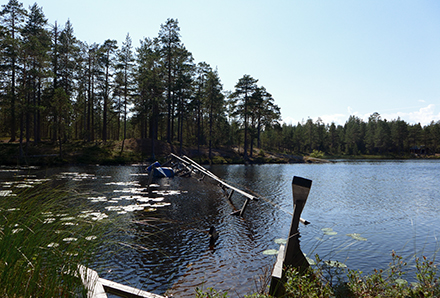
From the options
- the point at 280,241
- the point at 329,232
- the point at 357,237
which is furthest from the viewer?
the point at 329,232

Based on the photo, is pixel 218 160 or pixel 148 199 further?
pixel 218 160

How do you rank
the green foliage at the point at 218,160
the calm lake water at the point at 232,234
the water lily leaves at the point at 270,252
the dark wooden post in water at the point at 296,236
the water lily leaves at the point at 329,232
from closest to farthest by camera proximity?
the dark wooden post in water at the point at 296,236, the calm lake water at the point at 232,234, the water lily leaves at the point at 270,252, the water lily leaves at the point at 329,232, the green foliage at the point at 218,160

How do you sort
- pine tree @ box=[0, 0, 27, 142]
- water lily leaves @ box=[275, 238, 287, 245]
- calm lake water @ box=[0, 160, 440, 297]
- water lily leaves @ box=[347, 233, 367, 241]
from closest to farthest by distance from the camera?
calm lake water @ box=[0, 160, 440, 297]
water lily leaves @ box=[275, 238, 287, 245]
water lily leaves @ box=[347, 233, 367, 241]
pine tree @ box=[0, 0, 27, 142]

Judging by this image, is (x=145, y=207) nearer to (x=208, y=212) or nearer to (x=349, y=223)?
(x=208, y=212)

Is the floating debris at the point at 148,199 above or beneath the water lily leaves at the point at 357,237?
above

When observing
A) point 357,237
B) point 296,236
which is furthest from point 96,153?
point 296,236

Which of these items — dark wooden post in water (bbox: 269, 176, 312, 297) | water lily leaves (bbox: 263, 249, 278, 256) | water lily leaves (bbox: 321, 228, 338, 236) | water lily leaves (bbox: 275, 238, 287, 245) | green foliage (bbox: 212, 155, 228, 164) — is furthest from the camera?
green foliage (bbox: 212, 155, 228, 164)

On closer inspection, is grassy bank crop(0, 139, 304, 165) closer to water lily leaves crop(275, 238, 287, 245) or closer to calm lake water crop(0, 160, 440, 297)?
calm lake water crop(0, 160, 440, 297)

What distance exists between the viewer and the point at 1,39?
34656 millimetres

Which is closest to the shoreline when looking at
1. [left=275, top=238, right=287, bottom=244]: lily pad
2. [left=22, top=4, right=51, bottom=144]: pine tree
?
[left=22, top=4, right=51, bottom=144]: pine tree

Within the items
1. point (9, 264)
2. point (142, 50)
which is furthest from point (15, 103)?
point (9, 264)

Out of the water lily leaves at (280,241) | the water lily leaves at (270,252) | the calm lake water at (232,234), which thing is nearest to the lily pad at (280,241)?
the water lily leaves at (280,241)

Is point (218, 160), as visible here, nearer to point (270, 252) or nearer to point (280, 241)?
point (280, 241)

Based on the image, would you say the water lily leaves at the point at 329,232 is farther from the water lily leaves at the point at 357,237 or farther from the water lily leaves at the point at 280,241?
the water lily leaves at the point at 280,241
